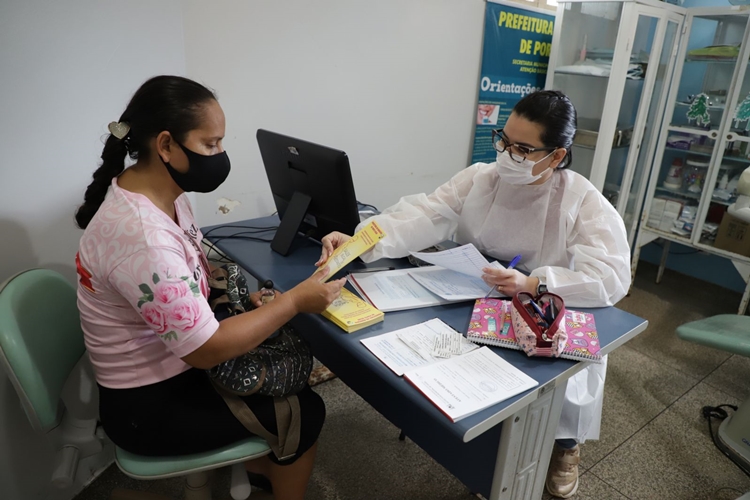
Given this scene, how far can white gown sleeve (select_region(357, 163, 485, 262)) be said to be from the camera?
1.52 meters

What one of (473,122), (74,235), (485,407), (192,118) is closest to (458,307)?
(485,407)

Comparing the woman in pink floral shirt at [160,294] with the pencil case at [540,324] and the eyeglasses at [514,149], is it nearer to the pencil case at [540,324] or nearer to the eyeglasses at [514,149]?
the pencil case at [540,324]

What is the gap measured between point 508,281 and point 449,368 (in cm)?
36

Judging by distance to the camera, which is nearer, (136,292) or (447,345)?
(136,292)

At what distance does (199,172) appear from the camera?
1056 mm

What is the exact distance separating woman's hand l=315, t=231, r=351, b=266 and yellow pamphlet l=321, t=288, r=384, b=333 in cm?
19

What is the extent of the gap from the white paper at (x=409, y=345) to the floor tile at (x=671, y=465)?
3.52ft

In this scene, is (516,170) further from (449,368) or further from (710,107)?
(710,107)

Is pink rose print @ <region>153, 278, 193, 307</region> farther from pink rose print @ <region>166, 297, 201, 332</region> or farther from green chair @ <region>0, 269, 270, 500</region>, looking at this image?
green chair @ <region>0, 269, 270, 500</region>

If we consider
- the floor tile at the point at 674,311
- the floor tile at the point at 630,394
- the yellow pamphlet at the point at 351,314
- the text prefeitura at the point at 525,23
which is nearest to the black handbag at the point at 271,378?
the yellow pamphlet at the point at 351,314

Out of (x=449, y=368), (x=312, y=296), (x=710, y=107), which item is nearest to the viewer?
(x=449, y=368)

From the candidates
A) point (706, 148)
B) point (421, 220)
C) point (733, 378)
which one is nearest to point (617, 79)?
point (706, 148)

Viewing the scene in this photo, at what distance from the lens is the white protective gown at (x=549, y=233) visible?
1.31m

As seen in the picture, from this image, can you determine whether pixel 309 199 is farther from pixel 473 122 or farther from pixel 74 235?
pixel 473 122
